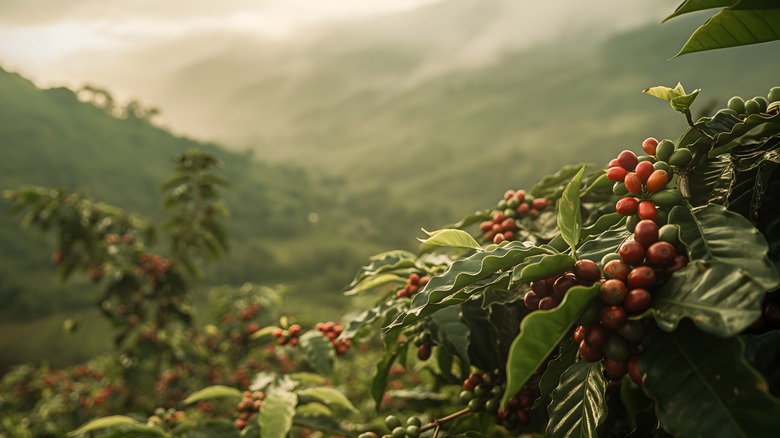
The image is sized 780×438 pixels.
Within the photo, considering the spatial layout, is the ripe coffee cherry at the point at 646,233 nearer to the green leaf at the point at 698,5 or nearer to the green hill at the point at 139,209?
the green leaf at the point at 698,5

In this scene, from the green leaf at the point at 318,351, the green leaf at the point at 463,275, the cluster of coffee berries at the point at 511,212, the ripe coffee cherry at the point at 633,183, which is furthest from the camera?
the green leaf at the point at 318,351

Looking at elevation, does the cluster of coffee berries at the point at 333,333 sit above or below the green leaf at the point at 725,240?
below

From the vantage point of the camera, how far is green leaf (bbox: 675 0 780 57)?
0.80m

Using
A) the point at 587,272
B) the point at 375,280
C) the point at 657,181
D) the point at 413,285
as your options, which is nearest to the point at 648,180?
the point at 657,181

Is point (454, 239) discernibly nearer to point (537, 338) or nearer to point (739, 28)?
point (537, 338)

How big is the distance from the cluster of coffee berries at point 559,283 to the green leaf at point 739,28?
50 cm

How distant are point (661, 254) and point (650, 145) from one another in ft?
1.30

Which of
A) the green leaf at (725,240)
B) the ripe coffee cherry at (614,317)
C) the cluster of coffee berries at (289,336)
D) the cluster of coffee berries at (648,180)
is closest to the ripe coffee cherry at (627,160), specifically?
the cluster of coffee berries at (648,180)

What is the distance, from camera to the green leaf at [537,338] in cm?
63

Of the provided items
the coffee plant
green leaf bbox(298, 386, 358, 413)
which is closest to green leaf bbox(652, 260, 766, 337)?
the coffee plant

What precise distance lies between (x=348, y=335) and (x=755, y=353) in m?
1.05

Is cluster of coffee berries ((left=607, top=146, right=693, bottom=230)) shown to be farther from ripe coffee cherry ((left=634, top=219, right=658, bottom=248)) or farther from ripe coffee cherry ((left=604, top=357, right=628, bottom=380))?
ripe coffee cherry ((left=604, top=357, right=628, bottom=380))

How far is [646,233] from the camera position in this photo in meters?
0.77

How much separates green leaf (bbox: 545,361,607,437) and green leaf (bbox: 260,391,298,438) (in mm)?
822
